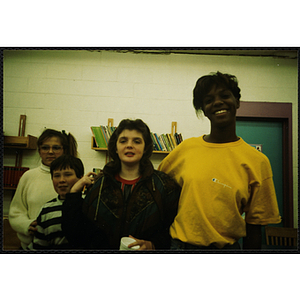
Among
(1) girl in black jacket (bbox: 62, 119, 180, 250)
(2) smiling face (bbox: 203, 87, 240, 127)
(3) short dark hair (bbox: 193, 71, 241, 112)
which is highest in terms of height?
(3) short dark hair (bbox: 193, 71, 241, 112)

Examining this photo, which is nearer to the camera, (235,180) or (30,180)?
(235,180)

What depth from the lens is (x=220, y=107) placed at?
4.83ft

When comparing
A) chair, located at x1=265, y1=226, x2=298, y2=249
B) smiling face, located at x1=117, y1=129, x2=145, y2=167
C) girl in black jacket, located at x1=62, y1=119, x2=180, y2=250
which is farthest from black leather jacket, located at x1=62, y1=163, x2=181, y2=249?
chair, located at x1=265, y1=226, x2=298, y2=249

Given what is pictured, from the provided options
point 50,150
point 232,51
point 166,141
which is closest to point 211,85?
point 232,51

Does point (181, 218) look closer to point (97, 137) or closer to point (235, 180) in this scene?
point (235, 180)

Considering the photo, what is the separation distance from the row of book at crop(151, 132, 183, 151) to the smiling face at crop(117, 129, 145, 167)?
0.09 metres

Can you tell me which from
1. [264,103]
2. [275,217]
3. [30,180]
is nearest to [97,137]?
[30,180]

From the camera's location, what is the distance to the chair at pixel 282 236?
4.92 ft

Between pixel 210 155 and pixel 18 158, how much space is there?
1.29m

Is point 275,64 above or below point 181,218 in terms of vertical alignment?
above

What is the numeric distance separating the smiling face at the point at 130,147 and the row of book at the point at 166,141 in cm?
9

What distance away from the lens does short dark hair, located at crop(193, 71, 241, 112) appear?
151 centimetres

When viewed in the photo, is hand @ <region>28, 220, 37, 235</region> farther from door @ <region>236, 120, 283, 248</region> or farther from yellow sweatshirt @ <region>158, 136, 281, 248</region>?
door @ <region>236, 120, 283, 248</region>

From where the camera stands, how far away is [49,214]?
147cm
